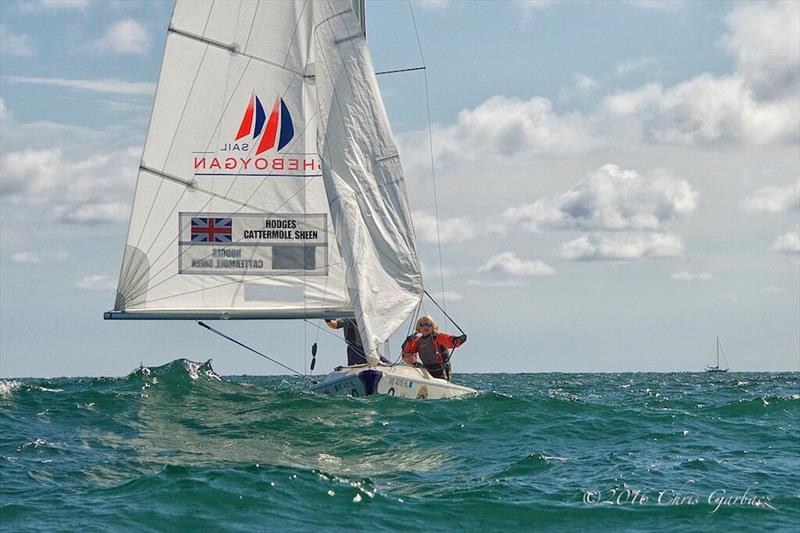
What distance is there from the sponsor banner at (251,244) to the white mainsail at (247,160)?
23 millimetres

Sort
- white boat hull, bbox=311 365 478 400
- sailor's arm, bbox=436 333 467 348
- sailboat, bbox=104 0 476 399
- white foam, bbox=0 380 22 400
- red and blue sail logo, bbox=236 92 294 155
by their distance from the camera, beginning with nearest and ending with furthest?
white boat hull, bbox=311 365 478 400, sailor's arm, bbox=436 333 467 348, white foam, bbox=0 380 22 400, sailboat, bbox=104 0 476 399, red and blue sail logo, bbox=236 92 294 155

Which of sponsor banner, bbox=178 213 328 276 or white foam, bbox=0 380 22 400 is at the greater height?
sponsor banner, bbox=178 213 328 276

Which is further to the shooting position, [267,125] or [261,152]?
[267,125]

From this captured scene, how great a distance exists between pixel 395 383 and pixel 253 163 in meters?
6.58

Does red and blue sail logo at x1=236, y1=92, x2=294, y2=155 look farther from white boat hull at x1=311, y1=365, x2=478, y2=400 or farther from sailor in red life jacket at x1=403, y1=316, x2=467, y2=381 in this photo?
white boat hull at x1=311, y1=365, x2=478, y2=400

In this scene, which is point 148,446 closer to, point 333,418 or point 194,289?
point 333,418

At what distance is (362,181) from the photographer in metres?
23.9

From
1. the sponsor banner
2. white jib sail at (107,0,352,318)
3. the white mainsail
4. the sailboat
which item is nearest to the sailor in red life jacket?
the sailboat

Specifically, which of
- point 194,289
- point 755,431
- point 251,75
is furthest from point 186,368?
point 755,431

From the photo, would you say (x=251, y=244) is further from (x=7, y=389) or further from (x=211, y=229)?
(x=7, y=389)

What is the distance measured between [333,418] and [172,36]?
1023cm

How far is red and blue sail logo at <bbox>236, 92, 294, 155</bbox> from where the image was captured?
25250 millimetres

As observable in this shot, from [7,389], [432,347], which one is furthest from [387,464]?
[7,389]

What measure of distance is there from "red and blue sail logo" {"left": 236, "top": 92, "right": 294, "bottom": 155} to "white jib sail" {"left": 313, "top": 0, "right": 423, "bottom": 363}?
125 cm
